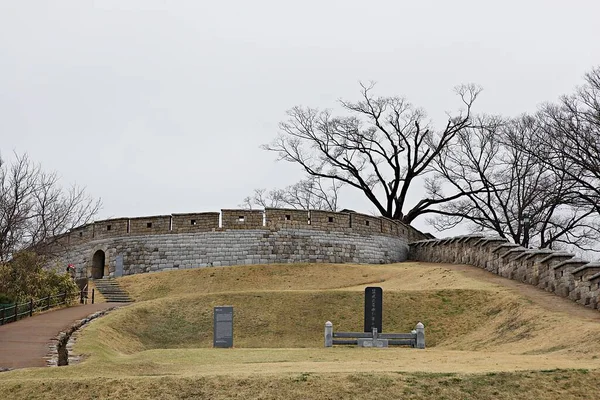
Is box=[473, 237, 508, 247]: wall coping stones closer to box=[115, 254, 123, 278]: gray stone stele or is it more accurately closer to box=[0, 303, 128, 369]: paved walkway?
box=[0, 303, 128, 369]: paved walkway

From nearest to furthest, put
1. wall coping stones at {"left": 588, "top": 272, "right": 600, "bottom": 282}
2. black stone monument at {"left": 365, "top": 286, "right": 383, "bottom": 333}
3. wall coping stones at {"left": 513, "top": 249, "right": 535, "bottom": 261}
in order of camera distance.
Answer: wall coping stones at {"left": 588, "top": 272, "right": 600, "bottom": 282}, black stone monument at {"left": 365, "top": 286, "right": 383, "bottom": 333}, wall coping stones at {"left": 513, "top": 249, "right": 535, "bottom": 261}

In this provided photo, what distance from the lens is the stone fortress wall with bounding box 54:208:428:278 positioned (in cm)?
3038

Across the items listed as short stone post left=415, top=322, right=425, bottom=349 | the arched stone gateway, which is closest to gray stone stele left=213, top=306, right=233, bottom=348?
short stone post left=415, top=322, right=425, bottom=349

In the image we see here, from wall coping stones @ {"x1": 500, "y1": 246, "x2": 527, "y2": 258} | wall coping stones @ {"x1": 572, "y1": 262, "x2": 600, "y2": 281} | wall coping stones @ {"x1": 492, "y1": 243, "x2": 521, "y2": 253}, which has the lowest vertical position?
wall coping stones @ {"x1": 572, "y1": 262, "x2": 600, "y2": 281}

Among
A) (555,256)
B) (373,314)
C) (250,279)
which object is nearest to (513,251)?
(555,256)

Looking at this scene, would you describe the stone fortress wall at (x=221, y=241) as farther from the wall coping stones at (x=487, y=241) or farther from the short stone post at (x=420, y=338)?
the short stone post at (x=420, y=338)

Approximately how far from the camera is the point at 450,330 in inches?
754

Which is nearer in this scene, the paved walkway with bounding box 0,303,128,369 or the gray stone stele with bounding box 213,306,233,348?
the paved walkway with bounding box 0,303,128,369

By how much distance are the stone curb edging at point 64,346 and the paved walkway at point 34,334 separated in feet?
0.42

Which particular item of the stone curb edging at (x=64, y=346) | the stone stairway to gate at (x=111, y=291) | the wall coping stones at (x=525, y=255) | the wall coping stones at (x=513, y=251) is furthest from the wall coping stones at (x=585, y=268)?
the stone stairway to gate at (x=111, y=291)

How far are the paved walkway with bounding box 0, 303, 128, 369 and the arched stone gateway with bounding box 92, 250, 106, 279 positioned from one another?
28.5 feet

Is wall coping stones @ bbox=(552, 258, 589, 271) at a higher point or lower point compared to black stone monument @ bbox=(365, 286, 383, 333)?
higher

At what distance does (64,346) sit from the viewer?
15.9m

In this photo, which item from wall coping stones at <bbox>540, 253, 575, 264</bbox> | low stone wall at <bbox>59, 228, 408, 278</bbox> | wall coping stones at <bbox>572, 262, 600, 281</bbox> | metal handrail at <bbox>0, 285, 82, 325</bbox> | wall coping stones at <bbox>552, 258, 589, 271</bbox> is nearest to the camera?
wall coping stones at <bbox>572, 262, 600, 281</bbox>
